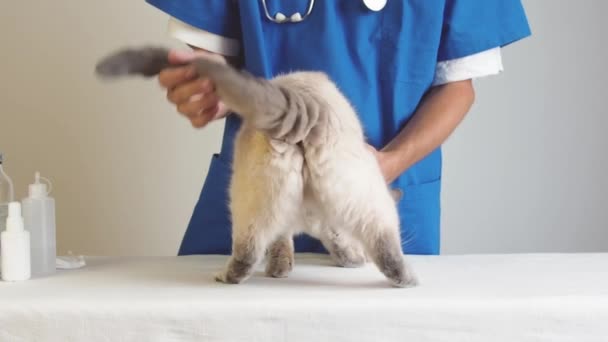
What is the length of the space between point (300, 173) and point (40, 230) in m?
0.33

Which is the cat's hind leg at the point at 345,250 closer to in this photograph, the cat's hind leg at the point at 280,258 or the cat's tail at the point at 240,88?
the cat's hind leg at the point at 280,258

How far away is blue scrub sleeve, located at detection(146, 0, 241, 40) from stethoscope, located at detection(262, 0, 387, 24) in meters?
0.06

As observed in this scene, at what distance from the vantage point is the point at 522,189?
1.36 metres

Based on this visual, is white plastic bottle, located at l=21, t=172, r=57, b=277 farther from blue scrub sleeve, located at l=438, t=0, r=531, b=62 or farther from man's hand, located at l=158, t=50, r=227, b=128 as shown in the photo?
blue scrub sleeve, located at l=438, t=0, r=531, b=62

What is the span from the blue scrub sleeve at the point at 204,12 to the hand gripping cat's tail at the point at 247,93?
224mm

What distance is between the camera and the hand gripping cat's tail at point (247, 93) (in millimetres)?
521

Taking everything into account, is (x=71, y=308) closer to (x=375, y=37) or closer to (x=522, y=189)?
(x=375, y=37)

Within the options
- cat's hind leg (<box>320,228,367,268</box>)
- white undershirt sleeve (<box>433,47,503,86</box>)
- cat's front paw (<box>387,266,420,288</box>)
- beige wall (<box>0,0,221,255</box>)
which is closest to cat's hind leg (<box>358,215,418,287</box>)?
cat's front paw (<box>387,266,420,288</box>)

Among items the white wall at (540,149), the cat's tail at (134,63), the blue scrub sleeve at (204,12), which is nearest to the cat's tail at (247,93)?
the cat's tail at (134,63)

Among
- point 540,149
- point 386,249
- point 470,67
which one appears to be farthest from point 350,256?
point 540,149

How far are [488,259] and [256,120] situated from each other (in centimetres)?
37

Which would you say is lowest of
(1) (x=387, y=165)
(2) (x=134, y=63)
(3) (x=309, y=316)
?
(3) (x=309, y=316)

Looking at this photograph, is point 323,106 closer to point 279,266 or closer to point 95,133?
point 279,266

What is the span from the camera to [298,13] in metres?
0.81
